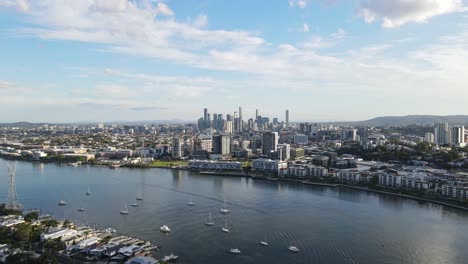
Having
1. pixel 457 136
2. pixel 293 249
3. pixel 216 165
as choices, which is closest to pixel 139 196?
pixel 293 249

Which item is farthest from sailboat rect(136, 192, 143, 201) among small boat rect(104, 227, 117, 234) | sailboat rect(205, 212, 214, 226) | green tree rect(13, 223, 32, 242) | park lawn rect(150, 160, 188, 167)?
park lawn rect(150, 160, 188, 167)

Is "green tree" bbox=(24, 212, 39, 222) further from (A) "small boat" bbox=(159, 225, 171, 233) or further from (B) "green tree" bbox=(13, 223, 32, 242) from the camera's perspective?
(A) "small boat" bbox=(159, 225, 171, 233)

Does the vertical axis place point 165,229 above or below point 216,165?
below

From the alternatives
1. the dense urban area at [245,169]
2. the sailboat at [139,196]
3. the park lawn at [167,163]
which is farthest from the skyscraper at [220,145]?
the sailboat at [139,196]

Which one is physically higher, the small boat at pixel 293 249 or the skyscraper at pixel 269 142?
the skyscraper at pixel 269 142

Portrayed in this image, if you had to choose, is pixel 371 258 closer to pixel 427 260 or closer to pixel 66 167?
pixel 427 260

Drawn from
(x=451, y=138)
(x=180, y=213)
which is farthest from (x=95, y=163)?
(x=451, y=138)

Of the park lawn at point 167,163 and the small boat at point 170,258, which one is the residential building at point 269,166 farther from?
the small boat at point 170,258

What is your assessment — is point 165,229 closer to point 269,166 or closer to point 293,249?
point 293,249

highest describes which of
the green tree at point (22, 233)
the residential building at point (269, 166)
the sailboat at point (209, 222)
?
the residential building at point (269, 166)
